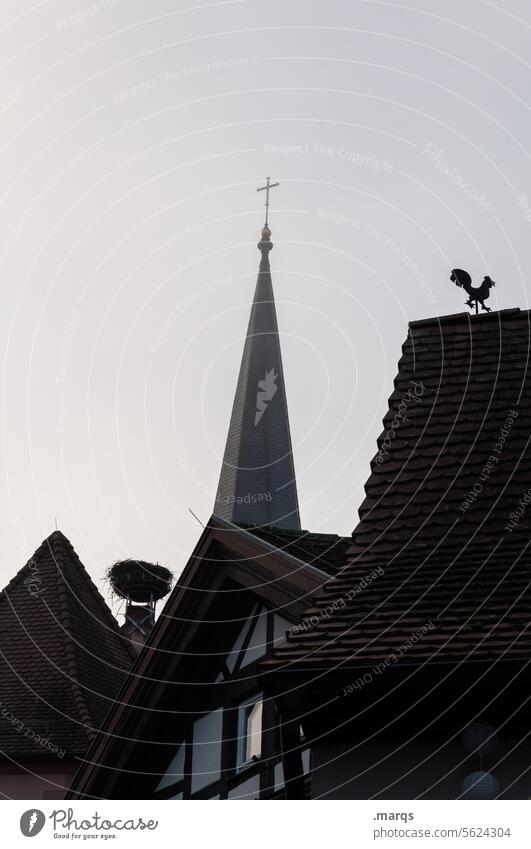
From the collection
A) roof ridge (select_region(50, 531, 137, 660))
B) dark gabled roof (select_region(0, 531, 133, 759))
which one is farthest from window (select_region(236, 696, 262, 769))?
roof ridge (select_region(50, 531, 137, 660))

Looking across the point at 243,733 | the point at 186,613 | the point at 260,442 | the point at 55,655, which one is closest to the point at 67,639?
the point at 55,655

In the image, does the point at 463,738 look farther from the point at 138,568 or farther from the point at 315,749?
the point at 138,568

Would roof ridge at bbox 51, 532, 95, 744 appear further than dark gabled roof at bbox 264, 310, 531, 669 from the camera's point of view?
Yes

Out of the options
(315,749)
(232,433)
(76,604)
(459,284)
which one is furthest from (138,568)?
(232,433)

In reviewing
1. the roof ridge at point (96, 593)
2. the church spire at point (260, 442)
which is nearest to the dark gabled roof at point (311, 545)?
the roof ridge at point (96, 593)

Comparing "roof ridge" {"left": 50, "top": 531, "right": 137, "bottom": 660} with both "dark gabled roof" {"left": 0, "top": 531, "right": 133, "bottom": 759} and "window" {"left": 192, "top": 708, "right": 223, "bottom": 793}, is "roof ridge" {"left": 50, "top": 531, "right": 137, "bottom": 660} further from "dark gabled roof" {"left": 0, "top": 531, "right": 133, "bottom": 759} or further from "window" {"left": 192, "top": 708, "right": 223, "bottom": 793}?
"window" {"left": 192, "top": 708, "right": 223, "bottom": 793}

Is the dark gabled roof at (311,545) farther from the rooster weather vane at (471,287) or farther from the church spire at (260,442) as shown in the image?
the church spire at (260,442)

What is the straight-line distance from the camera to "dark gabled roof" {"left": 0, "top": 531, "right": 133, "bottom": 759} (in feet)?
60.8

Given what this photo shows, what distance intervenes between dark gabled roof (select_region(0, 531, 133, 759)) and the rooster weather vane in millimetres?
8861

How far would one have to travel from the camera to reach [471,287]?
1229cm

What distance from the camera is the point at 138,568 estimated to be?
82.8 feet

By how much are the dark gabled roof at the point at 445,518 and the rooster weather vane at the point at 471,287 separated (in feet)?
1.65

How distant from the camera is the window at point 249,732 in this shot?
12.5 metres
